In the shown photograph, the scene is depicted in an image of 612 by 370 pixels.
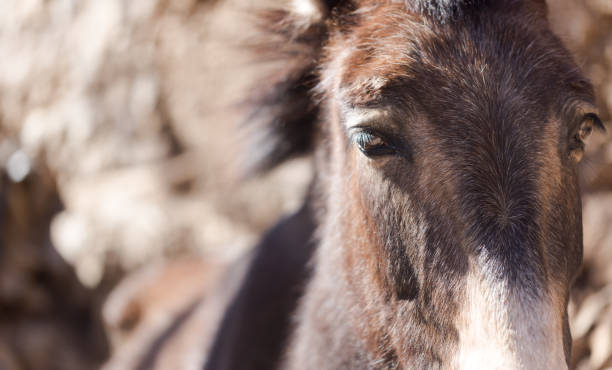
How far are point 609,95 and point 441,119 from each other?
218cm

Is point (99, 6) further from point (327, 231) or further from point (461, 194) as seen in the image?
point (461, 194)

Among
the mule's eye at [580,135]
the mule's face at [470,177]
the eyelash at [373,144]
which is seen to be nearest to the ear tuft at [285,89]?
the mule's face at [470,177]

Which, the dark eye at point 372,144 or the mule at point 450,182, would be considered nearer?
the mule at point 450,182

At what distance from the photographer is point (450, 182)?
133 centimetres

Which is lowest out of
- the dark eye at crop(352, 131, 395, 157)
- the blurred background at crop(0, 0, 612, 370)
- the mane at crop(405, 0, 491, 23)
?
the blurred background at crop(0, 0, 612, 370)

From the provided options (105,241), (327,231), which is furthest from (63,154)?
(327,231)

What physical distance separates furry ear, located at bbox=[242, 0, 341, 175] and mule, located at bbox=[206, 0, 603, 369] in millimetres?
→ 65

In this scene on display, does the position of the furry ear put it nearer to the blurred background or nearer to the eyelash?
the eyelash

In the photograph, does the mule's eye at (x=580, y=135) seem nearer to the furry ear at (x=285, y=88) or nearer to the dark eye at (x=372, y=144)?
the dark eye at (x=372, y=144)

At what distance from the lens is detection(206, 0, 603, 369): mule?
1.26 metres

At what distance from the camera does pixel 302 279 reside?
2189 millimetres

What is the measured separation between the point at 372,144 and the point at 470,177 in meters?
0.25

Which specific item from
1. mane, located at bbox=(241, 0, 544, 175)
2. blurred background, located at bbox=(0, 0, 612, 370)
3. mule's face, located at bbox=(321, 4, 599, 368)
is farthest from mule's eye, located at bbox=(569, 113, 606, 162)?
blurred background, located at bbox=(0, 0, 612, 370)

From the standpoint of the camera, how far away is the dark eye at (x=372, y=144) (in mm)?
1429
